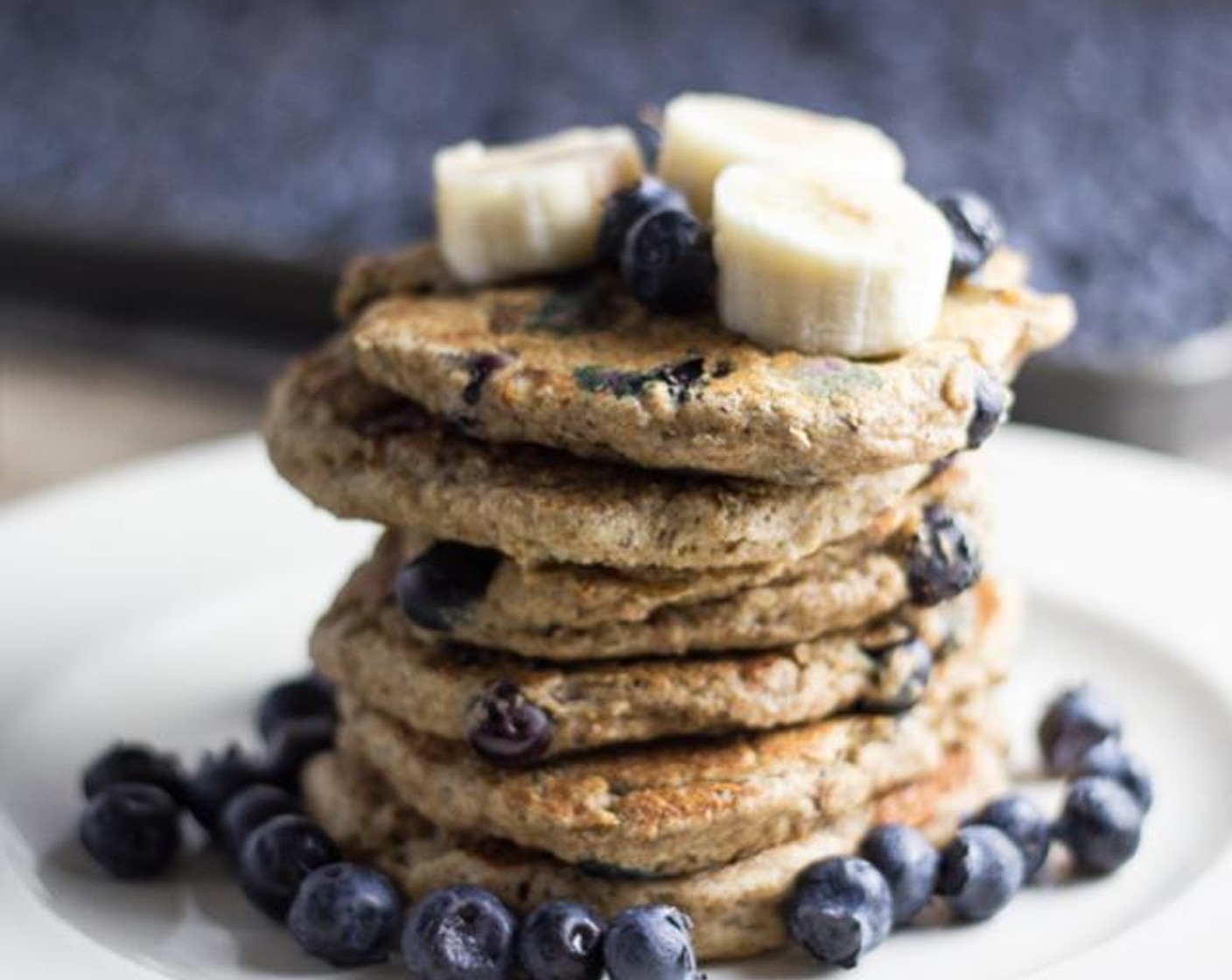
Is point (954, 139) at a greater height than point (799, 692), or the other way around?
point (954, 139)

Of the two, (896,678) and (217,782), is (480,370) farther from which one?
(217,782)

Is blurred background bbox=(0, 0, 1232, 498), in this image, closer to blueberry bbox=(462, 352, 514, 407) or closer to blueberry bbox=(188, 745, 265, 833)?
blueberry bbox=(188, 745, 265, 833)

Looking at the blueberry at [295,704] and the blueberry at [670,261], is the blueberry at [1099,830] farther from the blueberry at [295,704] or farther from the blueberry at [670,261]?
the blueberry at [295,704]

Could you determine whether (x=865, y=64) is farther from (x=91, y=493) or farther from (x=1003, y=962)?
(x=1003, y=962)

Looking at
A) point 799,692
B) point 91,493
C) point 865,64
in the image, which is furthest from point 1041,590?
point 865,64

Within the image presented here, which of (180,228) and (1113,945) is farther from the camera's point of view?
(180,228)

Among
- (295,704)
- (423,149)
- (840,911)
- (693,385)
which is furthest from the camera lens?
(423,149)

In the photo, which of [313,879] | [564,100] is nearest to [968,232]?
[313,879]

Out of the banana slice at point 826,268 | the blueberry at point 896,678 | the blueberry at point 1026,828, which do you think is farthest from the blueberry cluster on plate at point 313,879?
the banana slice at point 826,268
